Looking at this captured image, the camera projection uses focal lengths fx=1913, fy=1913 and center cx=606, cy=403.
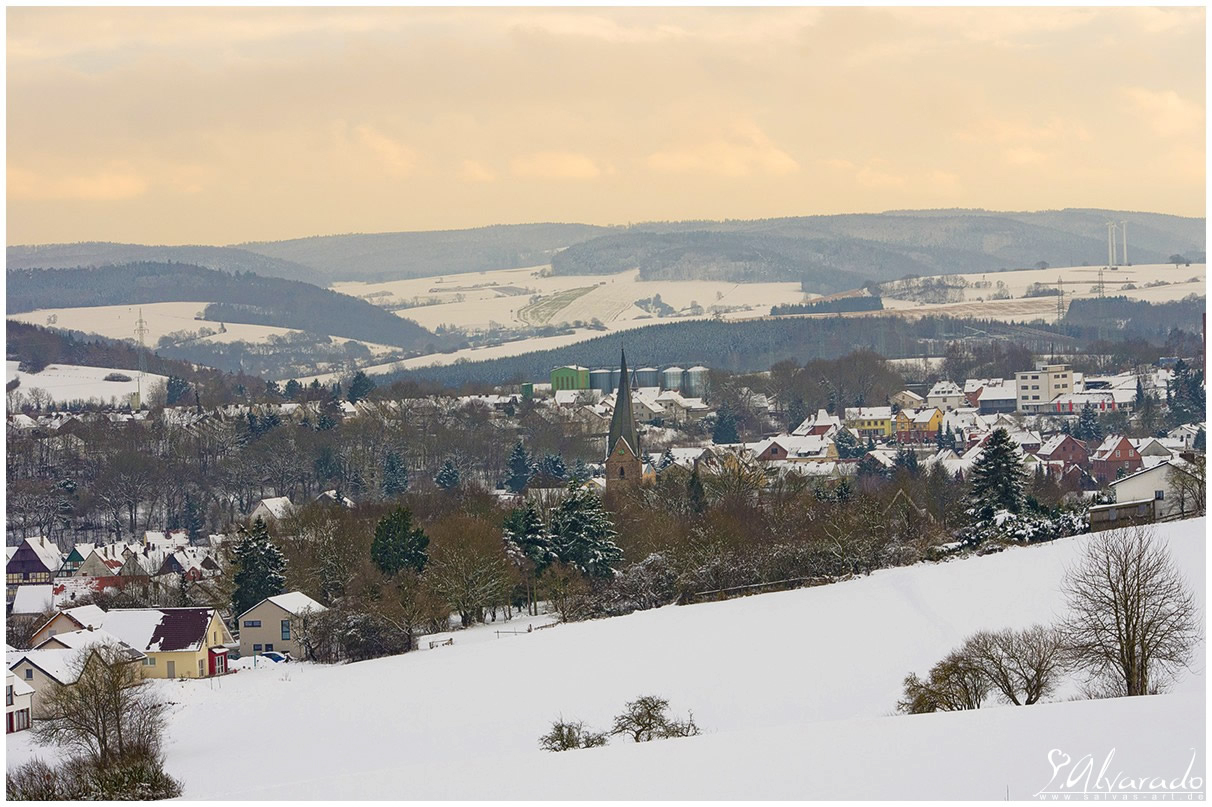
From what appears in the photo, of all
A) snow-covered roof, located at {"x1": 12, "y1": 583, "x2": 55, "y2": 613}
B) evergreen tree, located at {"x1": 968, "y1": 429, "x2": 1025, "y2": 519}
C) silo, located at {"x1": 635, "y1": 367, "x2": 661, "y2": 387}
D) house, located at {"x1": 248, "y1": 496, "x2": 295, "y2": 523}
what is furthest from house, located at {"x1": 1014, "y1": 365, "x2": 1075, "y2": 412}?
snow-covered roof, located at {"x1": 12, "y1": 583, "x2": 55, "y2": 613}

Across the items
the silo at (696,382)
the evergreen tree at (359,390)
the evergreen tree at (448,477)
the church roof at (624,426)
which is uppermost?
the silo at (696,382)

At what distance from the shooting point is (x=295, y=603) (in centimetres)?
4641

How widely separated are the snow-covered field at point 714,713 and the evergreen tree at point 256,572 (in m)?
7.03

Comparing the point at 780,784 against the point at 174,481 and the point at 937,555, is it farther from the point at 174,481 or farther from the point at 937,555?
the point at 174,481

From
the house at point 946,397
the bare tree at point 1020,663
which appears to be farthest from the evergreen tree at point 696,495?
the house at point 946,397

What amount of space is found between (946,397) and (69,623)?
314 ft

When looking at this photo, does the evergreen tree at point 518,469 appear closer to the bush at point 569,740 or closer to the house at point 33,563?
the house at point 33,563

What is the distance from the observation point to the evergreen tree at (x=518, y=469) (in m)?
94.5

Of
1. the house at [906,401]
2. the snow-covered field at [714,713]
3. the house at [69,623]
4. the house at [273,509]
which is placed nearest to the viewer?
the snow-covered field at [714,713]

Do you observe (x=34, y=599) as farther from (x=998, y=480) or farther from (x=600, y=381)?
(x=600, y=381)

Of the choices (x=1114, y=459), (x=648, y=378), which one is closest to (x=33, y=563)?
(x=1114, y=459)

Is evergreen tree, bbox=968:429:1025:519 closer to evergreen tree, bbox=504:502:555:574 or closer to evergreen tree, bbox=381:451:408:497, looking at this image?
evergreen tree, bbox=504:502:555:574

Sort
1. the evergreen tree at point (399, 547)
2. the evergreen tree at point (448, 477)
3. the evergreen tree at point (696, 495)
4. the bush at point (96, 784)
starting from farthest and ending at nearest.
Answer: the evergreen tree at point (448, 477)
the evergreen tree at point (696, 495)
the evergreen tree at point (399, 547)
the bush at point (96, 784)

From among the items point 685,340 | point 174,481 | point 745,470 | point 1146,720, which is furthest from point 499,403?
point 1146,720
